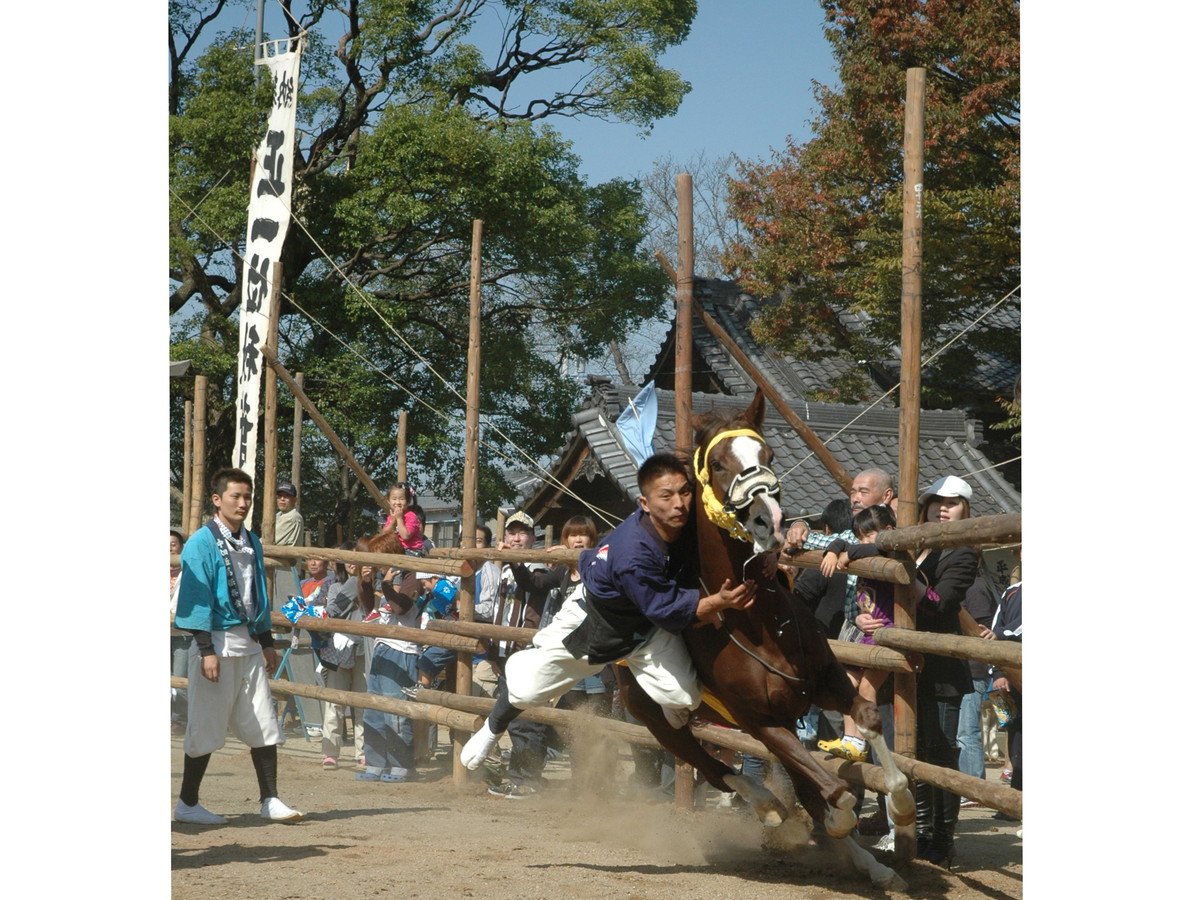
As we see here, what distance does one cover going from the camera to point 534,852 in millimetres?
5480

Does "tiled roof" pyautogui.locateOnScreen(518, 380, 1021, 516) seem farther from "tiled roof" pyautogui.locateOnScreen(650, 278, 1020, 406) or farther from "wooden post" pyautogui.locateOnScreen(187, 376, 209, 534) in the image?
"wooden post" pyautogui.locateOnScreen(187, 376, 209, 534)

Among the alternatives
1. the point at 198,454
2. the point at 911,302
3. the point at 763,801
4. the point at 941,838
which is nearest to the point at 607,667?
the point at 763,801

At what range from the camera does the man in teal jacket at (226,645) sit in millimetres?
5852

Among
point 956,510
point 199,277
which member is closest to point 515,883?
point 956,510

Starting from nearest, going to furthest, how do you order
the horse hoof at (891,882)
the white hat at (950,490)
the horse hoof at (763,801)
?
the horse hoof at (891,882) → the horse hoof at (763,801) → the white hat at (950,490)

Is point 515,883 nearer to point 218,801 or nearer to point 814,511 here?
point 218,801

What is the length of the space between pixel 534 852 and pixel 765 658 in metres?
1.67

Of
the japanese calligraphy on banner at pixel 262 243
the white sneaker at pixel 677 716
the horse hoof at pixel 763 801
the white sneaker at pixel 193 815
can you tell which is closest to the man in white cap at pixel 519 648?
the white sneaker at pixel 193 815

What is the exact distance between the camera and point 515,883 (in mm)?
4875

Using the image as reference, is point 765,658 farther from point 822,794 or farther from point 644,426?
point 644,426

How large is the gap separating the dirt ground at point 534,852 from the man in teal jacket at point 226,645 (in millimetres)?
281

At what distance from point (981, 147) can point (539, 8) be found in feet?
21.6

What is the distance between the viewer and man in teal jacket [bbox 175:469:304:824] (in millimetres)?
5852

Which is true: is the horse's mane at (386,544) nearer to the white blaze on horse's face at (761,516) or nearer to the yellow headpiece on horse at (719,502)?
the yellow headpiece on horse at (719,502)
